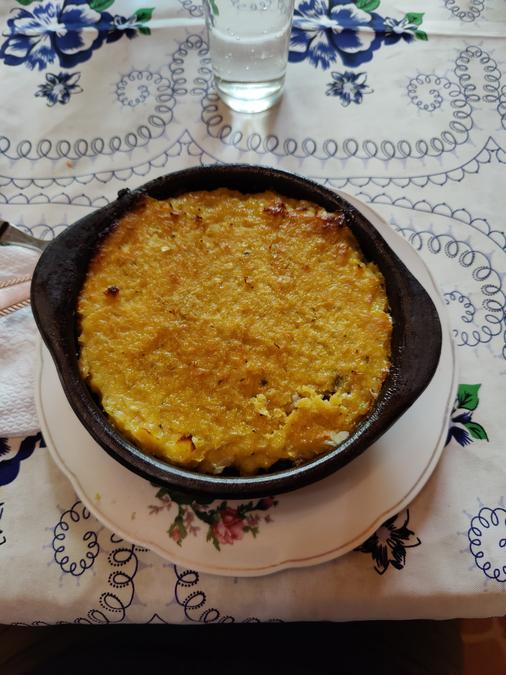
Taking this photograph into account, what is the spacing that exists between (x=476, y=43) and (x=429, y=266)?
3.48 ft

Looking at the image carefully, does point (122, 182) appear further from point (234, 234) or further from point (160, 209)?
point (234, 234)

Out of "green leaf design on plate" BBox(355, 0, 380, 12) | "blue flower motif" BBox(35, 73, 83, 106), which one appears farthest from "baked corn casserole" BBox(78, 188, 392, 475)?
"green leaf design on plate" BBox(355, 0, 380, 12)

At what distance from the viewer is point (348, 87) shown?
2.02 metres

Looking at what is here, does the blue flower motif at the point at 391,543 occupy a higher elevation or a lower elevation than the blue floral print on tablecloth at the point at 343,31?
lower

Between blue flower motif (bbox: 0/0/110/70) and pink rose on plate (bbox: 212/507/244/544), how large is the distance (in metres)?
1.74

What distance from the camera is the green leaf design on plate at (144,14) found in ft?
7.02

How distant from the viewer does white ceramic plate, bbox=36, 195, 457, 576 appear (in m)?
1.18

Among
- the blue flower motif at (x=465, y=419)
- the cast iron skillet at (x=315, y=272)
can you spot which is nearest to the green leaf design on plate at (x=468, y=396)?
the blue flower motif at (x=465, y=419)

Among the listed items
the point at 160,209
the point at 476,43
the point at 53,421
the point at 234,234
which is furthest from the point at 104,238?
the point at 476,43

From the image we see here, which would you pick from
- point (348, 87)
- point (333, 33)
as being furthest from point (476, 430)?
point (333, 33)

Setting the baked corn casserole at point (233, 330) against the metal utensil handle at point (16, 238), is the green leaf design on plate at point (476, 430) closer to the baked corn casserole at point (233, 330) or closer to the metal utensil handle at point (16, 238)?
the baked corn casserole at point (233, 330)

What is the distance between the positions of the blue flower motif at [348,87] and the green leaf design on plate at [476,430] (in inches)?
47.7

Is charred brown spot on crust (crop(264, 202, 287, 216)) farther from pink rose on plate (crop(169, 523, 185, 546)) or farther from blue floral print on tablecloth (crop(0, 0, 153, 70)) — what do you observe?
blue floral print on tablecloth (crop(0, 0, 153, 70))

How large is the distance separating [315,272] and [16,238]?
2.96 ft
